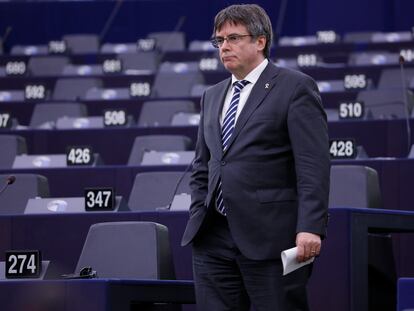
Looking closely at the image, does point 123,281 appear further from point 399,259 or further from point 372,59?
point 372,59

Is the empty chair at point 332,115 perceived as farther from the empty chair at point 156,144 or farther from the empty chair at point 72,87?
the empty chair at point 72,87

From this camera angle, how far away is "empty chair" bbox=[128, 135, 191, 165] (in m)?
8.51

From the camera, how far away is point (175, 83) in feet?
38.5

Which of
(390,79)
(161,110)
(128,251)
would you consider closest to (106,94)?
(161,110)

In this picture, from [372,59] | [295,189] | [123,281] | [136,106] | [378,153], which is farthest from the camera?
[372,59]

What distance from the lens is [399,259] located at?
601 centimetres

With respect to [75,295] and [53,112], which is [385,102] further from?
[75,295]

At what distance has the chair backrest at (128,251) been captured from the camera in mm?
5086

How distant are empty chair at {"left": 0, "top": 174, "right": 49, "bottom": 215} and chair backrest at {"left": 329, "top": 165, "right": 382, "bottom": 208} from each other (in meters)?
1.93

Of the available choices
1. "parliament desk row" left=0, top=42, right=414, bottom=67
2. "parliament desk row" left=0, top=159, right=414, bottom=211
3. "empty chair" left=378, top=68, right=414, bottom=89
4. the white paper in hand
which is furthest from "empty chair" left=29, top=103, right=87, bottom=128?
the white paper in hand

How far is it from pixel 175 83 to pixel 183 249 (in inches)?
251

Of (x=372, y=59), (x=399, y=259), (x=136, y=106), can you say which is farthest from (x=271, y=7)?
(x=399, y=259)

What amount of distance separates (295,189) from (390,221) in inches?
47.8

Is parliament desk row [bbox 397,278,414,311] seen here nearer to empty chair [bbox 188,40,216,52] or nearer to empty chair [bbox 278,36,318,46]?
empty chair [bbox 278,36,318,46]
